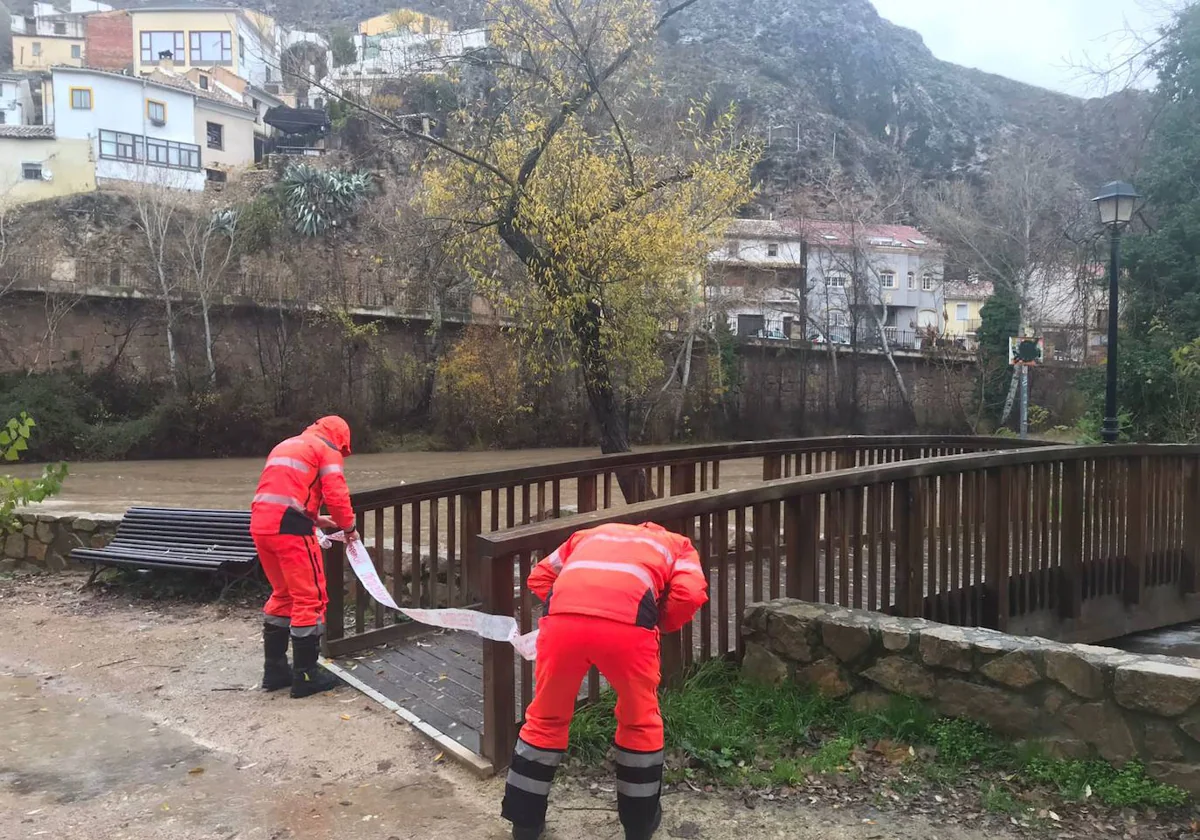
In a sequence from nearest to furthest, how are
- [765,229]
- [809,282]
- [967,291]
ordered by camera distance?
[809,282] < [765,229] < [967,291]

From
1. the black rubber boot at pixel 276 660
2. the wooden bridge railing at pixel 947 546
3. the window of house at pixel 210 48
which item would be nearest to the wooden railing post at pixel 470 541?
the wooden bridge railing at pixel 947 546

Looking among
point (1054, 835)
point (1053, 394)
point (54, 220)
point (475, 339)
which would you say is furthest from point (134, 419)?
point (1053, 394)

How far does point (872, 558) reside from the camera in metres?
5.00

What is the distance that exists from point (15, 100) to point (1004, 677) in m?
73.0

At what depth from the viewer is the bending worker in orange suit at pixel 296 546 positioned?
488cm

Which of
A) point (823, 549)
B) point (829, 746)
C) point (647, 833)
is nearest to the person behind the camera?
point (647, 833)

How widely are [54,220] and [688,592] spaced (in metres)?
52.0

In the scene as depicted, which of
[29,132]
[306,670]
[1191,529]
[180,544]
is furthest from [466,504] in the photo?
[29,132]

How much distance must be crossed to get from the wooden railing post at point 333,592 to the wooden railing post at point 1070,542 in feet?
17.2

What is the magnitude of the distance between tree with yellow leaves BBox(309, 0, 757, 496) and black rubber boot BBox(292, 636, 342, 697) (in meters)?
3.95

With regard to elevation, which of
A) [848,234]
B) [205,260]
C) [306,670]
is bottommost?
[306,670]

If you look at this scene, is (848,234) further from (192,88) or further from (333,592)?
(192,88)

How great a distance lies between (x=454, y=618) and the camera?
4109 mm

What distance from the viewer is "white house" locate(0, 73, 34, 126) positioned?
2324 inches
